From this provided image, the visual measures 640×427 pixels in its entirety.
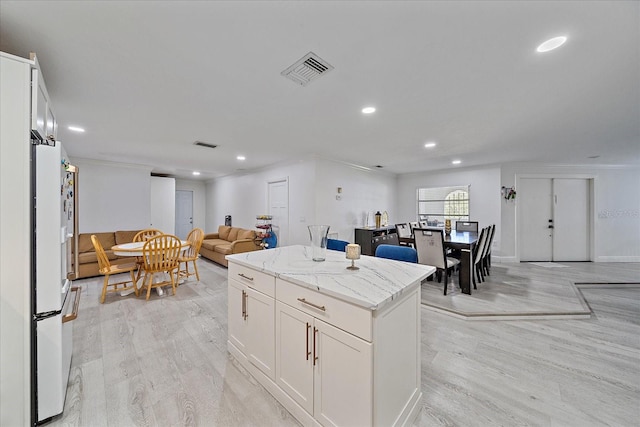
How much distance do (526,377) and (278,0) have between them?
312cm

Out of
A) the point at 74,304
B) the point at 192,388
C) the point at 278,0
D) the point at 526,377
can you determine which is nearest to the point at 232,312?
the point at 192,388

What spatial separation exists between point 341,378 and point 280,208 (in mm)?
4752

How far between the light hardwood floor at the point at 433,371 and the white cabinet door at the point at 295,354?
7.1 inches

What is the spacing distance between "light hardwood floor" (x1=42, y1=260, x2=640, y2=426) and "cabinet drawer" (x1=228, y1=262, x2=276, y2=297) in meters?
0.72

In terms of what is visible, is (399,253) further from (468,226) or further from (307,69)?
(468,226)

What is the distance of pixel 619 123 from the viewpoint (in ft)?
10.6

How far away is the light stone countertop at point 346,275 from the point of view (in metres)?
1.28

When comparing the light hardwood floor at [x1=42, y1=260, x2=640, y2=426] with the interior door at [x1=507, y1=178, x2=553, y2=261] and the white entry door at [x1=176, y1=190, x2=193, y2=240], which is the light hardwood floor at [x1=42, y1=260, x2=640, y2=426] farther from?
the white entry door at [x1=176, y1=190, x2=193, y2=240]

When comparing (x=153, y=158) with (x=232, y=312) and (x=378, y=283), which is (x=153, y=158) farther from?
(x=378, y=283)

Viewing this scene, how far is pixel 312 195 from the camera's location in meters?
5.01

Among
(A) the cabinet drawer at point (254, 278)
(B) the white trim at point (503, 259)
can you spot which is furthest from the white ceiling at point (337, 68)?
(B) the white trim at point (503, 259)

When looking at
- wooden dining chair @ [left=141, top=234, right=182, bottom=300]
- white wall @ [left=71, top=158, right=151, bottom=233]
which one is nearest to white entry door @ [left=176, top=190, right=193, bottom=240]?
white wall @ [left=71, top=158, right=151, bottom=233]

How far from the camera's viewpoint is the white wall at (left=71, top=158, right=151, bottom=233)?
17.1 ft

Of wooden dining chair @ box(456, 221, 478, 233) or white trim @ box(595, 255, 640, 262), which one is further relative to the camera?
white trim @ box(595, 255, 640, 262)
